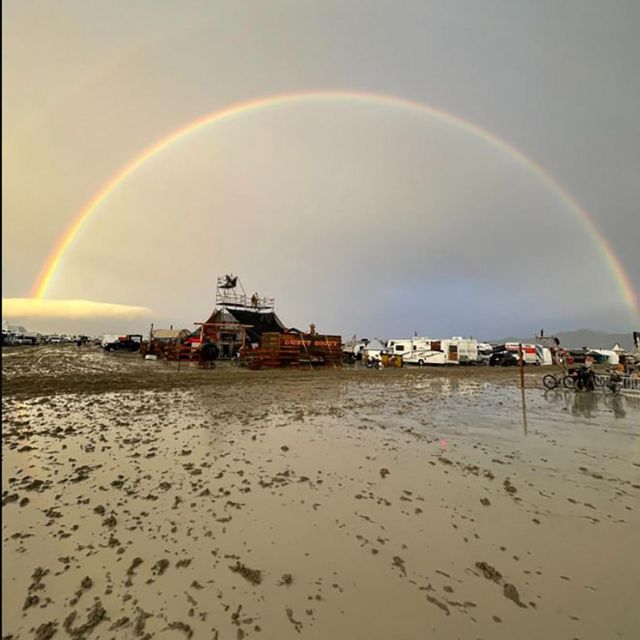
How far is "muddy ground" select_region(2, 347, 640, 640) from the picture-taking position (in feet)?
9.75

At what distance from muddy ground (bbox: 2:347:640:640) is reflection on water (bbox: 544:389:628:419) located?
4388mm

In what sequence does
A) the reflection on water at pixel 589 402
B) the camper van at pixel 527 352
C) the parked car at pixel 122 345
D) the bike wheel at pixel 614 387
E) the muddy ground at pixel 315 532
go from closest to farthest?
the muddy ground at pixel 315 532 < the reflection on water at pixel 589 402 < the bike wheel at pixel 614 387 < the camper van at pixel 527 352 < the parked car at pixel 122 345

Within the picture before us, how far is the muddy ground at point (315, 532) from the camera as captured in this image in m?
2.97

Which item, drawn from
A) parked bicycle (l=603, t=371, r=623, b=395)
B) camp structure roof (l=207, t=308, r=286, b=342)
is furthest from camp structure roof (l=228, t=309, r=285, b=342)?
parked bicycle (l=603, t=371, r=623, b=395)

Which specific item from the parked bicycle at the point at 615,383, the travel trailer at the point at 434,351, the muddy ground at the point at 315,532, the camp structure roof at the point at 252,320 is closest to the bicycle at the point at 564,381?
the parked bicycle at the point at 615,383

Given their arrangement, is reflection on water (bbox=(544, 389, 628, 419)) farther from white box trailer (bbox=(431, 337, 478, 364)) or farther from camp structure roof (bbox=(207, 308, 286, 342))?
camp structure roof (bbox=(207, 308, 286, 342))

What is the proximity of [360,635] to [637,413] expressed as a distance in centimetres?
1523

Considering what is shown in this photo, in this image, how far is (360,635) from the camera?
2.80 meters

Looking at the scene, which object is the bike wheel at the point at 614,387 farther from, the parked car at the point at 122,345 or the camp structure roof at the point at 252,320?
the parked car at the point at 122,345

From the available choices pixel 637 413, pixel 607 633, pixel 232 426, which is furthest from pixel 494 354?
pixel 607 633

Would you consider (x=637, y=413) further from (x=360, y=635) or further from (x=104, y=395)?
(x=104, y=395)

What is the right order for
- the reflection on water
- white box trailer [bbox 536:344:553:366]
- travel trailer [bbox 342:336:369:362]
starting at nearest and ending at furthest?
the reflection on water, travel trailer [bbox 342:336:369:362], white box trailer [bbox 536:344:553:366]

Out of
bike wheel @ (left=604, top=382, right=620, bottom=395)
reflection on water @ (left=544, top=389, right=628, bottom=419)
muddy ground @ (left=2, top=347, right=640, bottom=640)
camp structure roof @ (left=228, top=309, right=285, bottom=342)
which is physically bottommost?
reflection on water @ (left=544, top=389, right=628, bottom=419)

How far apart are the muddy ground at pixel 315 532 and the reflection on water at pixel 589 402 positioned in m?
4.39
